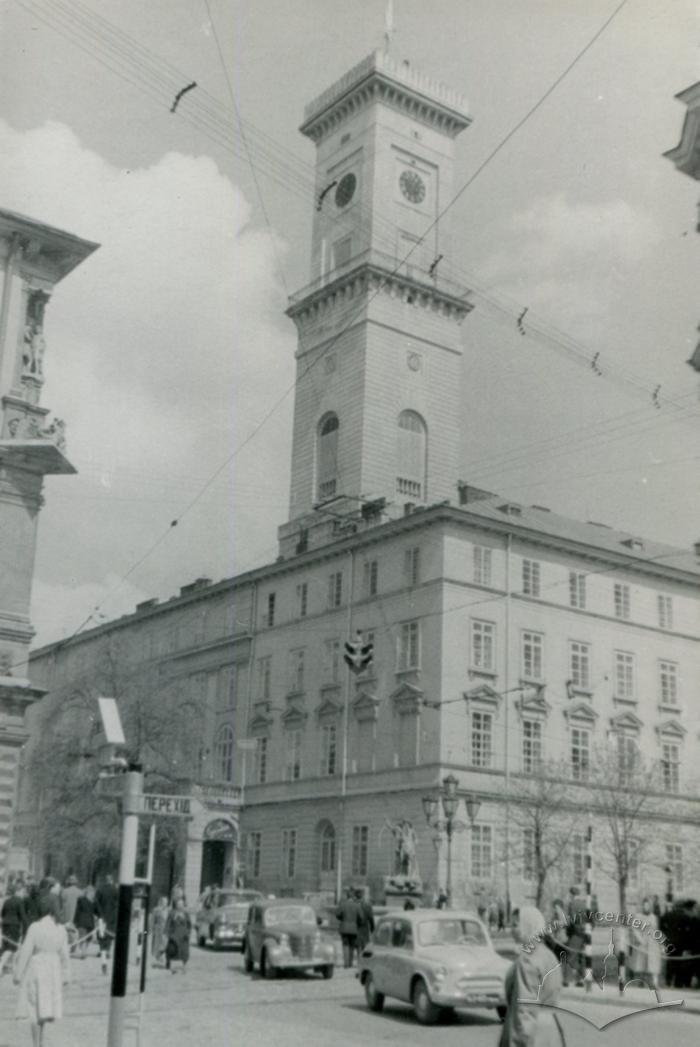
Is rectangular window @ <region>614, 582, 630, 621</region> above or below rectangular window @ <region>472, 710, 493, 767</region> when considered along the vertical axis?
above

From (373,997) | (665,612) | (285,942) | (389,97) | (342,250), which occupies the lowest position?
(373,997)

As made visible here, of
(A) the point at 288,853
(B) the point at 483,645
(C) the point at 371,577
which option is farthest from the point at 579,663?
(A) the point at 288,853

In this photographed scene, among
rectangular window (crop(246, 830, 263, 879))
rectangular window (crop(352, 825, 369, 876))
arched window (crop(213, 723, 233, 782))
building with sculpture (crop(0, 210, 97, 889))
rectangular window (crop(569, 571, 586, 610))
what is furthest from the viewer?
arched window (crop(213, 723, 233, 782))

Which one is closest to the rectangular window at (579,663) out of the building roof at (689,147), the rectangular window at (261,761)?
the rectangular window at (261,761)

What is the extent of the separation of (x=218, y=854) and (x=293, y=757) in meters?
6.57

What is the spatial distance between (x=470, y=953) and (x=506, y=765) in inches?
1323

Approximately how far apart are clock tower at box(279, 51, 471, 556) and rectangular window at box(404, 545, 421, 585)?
7730 mm

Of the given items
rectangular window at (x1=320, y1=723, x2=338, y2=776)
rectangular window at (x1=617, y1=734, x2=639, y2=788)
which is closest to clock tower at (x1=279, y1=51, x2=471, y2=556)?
rectangular window at (x1=320, y1=723, x2=338, y2=776)

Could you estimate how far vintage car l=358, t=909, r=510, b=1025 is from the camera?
16.3 m

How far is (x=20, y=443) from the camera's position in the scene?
29203 mm

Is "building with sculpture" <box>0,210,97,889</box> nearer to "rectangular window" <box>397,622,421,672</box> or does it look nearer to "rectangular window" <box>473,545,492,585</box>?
"rectangular window" <box>397,622,421,672</box>

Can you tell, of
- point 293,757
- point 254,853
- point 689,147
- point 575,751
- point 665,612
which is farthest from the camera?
point 254,853

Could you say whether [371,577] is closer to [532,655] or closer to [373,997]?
[532,655]

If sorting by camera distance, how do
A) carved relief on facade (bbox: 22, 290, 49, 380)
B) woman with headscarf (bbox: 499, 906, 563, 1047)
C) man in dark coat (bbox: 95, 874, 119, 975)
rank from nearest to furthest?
woman with headscarf (bbox: 499, 906, 563, 1047)
man in dark coat (bbox: 95, 874, 119, 975)
carved relief on facade (bbox: 22, 290, 49, 380)
